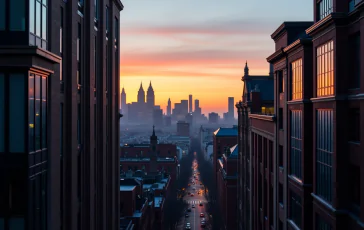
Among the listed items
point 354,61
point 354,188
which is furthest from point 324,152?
point 354,61

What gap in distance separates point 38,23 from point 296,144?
1751 centimetres

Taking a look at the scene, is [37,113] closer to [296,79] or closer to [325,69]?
[325,69]

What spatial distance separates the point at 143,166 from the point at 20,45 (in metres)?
98.7

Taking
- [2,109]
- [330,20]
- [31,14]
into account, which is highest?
[330,20]

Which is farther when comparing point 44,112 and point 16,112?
point 44,112

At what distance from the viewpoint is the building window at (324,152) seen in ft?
61.7

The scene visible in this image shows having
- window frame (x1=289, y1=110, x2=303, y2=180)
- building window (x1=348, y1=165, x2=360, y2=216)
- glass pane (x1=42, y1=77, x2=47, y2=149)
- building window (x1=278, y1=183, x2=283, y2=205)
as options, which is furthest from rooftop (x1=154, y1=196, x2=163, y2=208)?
glass pane (x1=42, y1=77, x2=47, y2=149)

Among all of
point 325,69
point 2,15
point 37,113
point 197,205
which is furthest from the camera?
point 197,205

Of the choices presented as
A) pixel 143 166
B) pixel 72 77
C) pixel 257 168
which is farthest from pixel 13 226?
pixel 143 166

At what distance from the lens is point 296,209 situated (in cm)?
2531

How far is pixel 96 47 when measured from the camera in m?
27.5

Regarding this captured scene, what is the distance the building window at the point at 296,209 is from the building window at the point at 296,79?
6.64 m

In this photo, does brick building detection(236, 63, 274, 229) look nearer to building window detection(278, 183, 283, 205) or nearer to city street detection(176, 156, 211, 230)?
building window detection(278, 183, 283, 205)

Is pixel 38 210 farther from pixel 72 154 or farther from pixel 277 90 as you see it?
pixel 277 90
